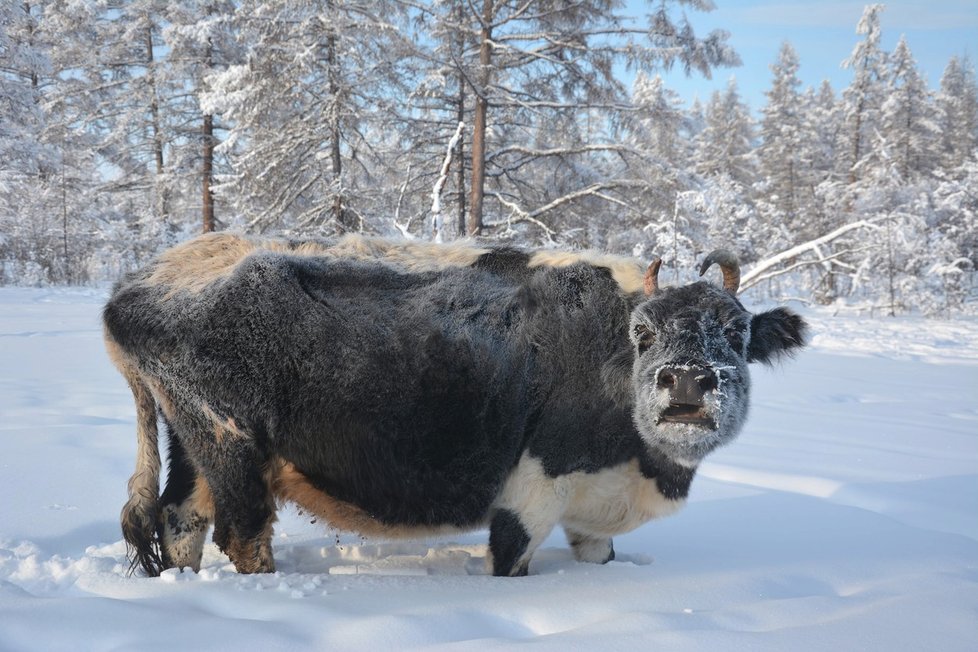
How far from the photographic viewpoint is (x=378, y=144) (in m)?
18.4

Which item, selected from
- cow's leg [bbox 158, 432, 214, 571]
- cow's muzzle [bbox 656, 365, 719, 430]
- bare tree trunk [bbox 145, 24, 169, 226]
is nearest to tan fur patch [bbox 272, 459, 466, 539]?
cow's leg [bbox 158, 432, 214, 571]

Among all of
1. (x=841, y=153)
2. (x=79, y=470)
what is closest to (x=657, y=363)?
(x=79, y=470)

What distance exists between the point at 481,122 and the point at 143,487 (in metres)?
12.6

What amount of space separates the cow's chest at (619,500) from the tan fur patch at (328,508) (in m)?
0.85

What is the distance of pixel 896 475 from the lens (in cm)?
601

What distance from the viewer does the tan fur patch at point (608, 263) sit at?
14.5 ft

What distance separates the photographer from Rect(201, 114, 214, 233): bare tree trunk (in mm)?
21391

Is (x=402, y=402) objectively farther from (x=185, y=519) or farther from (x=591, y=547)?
(x=591, y=547)

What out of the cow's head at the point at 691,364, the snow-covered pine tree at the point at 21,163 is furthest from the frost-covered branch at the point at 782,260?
the snow-covered pine tree at the point at 21,163

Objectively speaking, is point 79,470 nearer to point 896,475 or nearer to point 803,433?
point 896,475

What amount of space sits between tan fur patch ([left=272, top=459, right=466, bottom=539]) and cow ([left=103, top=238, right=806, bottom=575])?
12 millimetres

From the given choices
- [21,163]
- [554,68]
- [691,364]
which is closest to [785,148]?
[554,68]

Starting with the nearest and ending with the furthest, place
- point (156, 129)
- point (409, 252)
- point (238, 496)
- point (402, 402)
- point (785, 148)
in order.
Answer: point (238, 496), point (402, 402), point (409, 252), point (156, 129), point (785, 148)

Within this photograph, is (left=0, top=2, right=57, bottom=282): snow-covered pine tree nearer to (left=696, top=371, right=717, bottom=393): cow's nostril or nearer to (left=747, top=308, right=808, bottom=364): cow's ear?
(left=747, top=308, right=808, bottom=364): cow's ear
